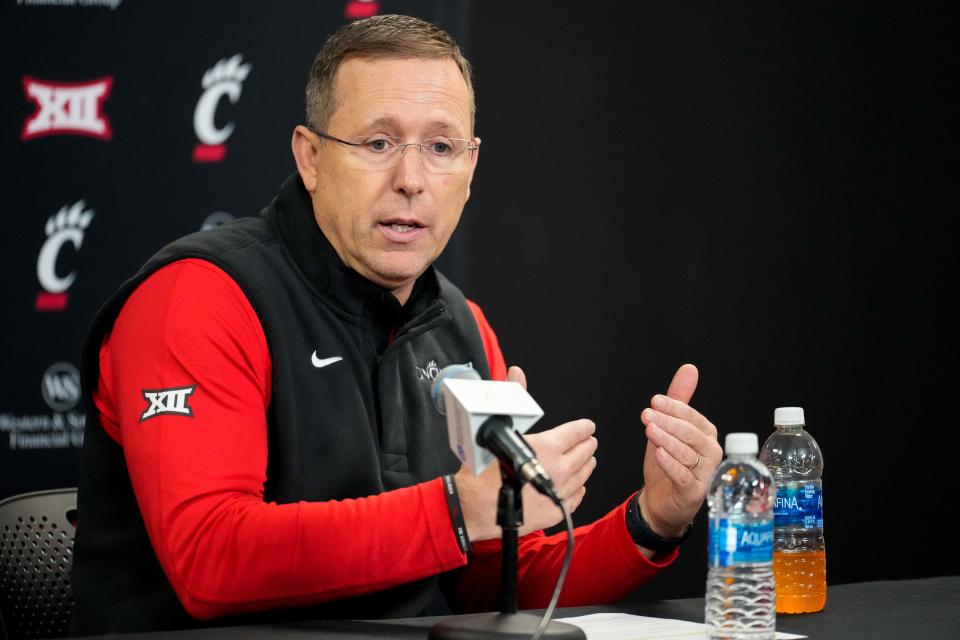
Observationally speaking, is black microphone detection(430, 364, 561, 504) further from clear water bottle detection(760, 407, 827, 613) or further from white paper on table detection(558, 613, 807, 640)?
clear water bottle detection(760, 407, 827, 613)

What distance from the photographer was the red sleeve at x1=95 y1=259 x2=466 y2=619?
1.66 metres

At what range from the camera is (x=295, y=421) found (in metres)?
1.96

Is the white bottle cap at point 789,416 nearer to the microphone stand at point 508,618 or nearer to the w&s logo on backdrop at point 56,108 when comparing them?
the microphone stand at point 508,618

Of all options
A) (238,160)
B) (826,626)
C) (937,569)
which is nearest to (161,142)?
(238,160)

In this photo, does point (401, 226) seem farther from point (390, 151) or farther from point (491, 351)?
point (491, 351)

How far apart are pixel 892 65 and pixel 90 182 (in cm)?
228

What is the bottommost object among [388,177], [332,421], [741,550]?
[741,550]

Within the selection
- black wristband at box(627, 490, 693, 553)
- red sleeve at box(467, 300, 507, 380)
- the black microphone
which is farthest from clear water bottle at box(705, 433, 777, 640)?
red sleeve at box(467, 300, 507, 380)

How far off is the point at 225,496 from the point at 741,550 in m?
0.74

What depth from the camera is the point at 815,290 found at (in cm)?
344

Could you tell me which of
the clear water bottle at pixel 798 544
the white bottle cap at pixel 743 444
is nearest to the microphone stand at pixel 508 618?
the white bottle cap at pixel 743 444

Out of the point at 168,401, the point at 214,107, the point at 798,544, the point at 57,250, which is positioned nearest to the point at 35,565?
the point at 168,401

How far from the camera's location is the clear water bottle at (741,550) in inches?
57.2

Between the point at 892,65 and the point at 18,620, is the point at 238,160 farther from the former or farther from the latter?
the point at 892,65
